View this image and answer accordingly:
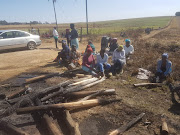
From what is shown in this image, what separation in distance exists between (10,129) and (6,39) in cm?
998

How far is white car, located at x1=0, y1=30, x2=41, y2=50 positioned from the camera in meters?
11.4

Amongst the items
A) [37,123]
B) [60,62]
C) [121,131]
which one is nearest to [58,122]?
[37,123]

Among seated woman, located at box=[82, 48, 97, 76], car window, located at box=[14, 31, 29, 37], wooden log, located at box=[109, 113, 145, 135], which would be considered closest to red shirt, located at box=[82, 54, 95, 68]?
seated woman, located at box=[82, 48, 97, 76]

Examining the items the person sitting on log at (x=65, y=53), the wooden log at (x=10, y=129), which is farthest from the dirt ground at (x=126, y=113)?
the person sitting on log at (x=65, y=53)

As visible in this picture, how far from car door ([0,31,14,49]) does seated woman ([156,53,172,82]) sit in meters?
10.5

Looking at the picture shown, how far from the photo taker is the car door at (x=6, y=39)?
445 inches

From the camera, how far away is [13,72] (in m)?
7.18

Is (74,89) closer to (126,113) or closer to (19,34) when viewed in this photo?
(126,113)

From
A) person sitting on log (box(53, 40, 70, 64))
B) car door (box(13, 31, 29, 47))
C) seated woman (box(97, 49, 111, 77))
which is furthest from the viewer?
car door (box(13, 31, 29, 47))

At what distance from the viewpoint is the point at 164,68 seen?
603 centimetres

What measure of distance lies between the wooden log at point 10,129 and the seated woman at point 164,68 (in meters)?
4.82

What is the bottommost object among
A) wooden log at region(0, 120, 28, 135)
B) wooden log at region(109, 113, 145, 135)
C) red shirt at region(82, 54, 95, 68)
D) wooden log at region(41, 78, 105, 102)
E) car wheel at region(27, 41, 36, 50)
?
wooden log at region(109, 113, 145, 135)

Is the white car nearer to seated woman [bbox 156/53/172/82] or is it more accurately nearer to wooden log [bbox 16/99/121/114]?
wooden log [bbox 16/99/121/114]

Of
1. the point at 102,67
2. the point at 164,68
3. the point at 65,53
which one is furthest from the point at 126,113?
the point at 65,53
